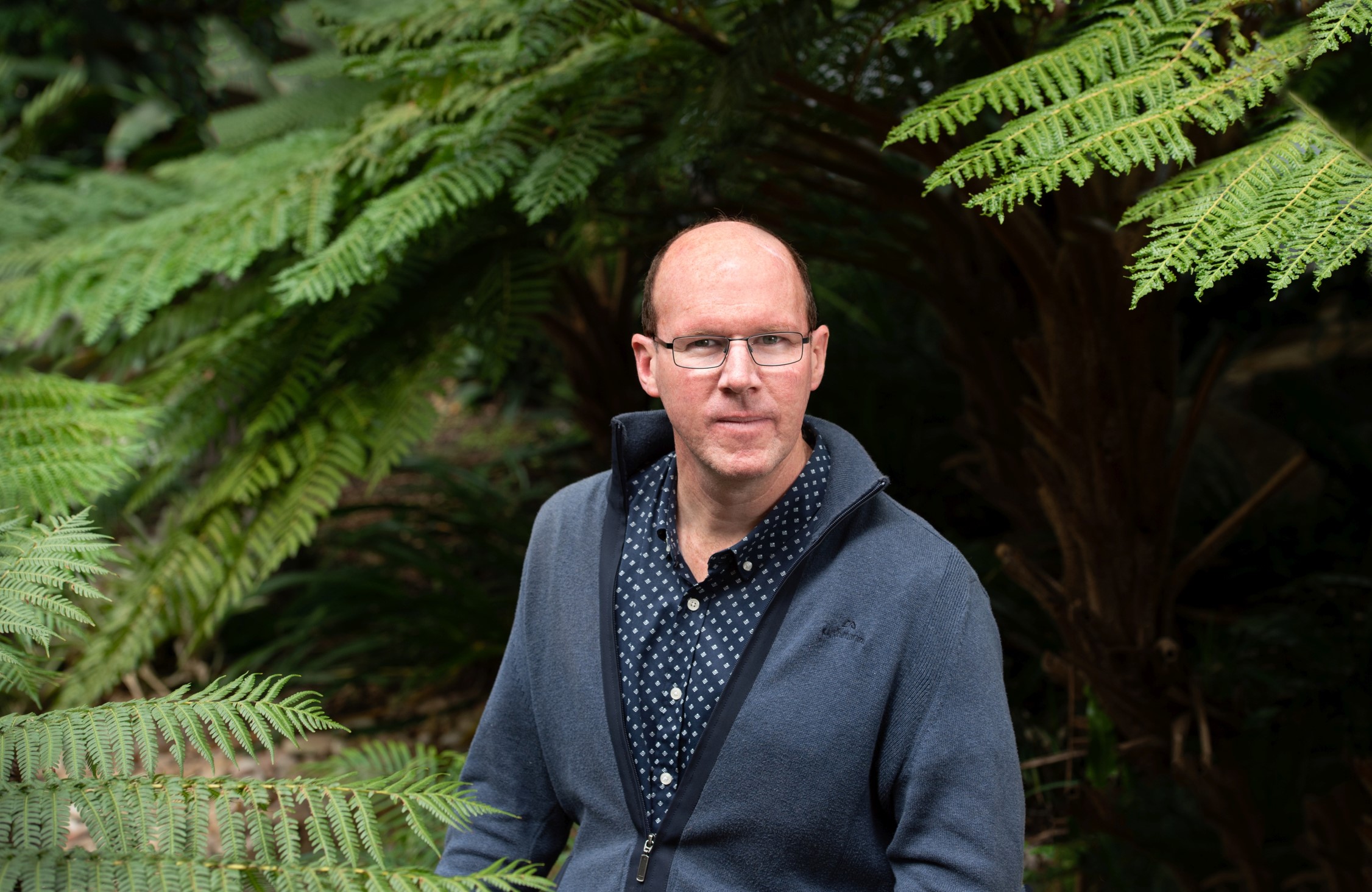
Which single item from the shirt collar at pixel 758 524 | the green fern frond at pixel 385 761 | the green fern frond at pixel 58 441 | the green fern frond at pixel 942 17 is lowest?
the green fern frond at pixel 385 761

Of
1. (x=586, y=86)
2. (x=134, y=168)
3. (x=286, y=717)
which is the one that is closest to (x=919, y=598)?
(x=286, y=717)

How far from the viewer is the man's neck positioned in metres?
1.17

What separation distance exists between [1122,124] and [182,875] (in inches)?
42.8

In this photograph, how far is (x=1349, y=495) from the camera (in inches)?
103

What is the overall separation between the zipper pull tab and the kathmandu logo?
294mm

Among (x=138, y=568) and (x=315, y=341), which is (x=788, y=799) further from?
(x=138, y=568)

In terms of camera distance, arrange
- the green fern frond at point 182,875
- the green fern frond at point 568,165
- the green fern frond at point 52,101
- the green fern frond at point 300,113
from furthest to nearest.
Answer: the green fern frond at point 52,101 < the green fern frond at point 300,113 < the green fern frond at point 568,165 < the green fern frond at point 182,875

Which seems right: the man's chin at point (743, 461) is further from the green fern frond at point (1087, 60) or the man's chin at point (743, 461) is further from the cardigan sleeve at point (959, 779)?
the green fern frond at point (1087, 60)

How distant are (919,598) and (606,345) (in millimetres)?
1872

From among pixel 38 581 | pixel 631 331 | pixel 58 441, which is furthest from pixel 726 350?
pixel 631 331

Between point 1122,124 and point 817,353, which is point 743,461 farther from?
point 1122,124

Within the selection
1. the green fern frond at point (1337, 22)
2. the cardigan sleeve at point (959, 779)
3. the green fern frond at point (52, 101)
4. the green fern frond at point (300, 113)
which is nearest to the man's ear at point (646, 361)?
the cardigan sleeve at point (959, 779)

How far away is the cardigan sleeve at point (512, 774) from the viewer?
4.16 feet

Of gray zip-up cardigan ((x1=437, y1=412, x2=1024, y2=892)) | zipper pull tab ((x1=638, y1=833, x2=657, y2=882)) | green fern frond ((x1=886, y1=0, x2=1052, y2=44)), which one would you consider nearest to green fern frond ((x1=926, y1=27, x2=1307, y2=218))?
green fern frond ((x1=886, y1=0, x2=1052, y2=44))
